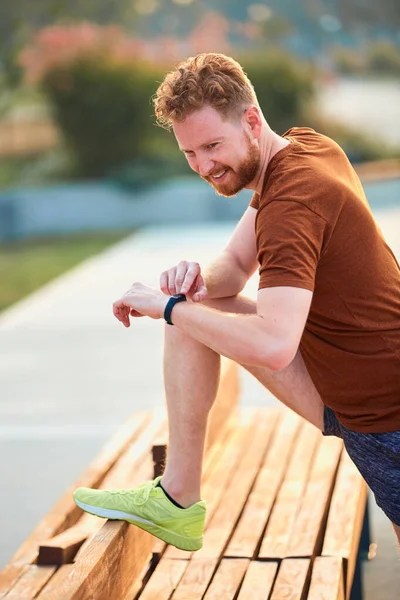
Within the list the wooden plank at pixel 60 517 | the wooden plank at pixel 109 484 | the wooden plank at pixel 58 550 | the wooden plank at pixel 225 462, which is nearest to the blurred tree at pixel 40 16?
the wooden plank at pixel 225 462

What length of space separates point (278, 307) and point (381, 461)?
53 centimetres

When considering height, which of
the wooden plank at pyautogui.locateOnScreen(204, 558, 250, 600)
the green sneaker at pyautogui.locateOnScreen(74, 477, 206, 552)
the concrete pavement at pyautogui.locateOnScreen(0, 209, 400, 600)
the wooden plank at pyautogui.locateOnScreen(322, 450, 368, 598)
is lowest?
the concrete pavement at pyautogui.locateOnScreen(0, 209, 400, 600)

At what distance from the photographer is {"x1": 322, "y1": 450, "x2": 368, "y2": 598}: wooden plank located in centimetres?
278

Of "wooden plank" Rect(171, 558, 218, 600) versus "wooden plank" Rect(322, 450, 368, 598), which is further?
"wooden plank" Rect(322, 450, 368, 598)

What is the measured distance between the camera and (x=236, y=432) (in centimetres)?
387

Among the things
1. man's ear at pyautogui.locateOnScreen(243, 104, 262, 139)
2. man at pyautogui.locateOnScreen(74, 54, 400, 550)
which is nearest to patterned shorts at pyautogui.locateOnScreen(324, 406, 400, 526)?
man at pyautogui.locateOnScreen(74, 54, 400, 550)

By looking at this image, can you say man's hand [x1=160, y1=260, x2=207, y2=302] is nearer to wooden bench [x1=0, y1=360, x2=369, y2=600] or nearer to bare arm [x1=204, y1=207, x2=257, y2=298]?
bare arm [x1=204, y1=207, x2=257, y2=298]

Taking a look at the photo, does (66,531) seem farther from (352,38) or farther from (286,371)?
(352,38)

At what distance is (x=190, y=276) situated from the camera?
8.36 feet

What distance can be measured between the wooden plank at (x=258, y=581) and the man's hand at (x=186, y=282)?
705 millimetres

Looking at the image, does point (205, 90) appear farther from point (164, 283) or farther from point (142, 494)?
point (142, 494)

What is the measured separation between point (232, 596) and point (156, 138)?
58.8 feet

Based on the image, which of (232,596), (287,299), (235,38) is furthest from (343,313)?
(235,38)

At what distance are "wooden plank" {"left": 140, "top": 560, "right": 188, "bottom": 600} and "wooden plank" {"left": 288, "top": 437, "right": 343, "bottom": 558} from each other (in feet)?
0.96
